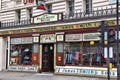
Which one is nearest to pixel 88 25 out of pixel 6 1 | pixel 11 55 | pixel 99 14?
pixel 99 14

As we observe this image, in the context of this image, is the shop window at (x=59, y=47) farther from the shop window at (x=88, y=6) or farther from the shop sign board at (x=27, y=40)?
the shop sign board at (x=27, y=40)

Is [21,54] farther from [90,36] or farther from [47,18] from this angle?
[90,36]

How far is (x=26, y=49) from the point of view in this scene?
35.4m

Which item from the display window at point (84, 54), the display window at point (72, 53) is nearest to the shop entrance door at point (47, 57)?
the display window at point (72, 53)

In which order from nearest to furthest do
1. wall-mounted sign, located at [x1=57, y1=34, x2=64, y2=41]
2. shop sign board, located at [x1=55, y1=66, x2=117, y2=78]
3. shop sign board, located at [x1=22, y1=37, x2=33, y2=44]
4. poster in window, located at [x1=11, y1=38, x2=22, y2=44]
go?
1. shop sign board, located at [x1=55, y1=66, x2=117, y2=78]
2. wall-mounted sign, located at [x1=57, y1=34, x2=64, y2=41]
3. shop sign board, located at [x1=22, y1=37, x2=33, y2=44]
4. poster in window, located at [x1=11, y1=38, x2=22, y2=44]

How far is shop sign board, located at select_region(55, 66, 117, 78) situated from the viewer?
27211 millimetres

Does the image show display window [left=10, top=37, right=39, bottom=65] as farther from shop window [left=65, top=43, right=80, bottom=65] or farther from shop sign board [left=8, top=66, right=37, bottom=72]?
shop window [left=65, top=43, right=80, bottom=65]

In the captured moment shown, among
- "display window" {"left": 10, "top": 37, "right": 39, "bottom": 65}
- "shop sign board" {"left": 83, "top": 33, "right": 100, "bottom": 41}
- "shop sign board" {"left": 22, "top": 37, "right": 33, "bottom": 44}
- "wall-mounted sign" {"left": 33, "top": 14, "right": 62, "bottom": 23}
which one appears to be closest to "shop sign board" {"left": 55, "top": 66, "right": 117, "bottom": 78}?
"shop sign board" {"left": 83, "top": 33, "right": 100, "bottom": 41}

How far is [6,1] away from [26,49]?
7.60 m

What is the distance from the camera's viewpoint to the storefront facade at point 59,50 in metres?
28.5

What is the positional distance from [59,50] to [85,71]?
391cm

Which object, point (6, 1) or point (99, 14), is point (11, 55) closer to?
point (6, 1)

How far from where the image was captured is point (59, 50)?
1240 inches

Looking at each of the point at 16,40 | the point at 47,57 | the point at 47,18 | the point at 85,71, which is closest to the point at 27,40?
the point at 16,40
